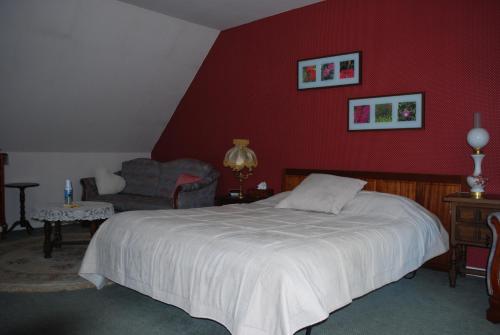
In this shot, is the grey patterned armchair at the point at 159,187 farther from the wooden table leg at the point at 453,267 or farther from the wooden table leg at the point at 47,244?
the wooden table leg at the point at 453,267

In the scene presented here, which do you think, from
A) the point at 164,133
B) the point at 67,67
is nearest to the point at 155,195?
the point at 164,133

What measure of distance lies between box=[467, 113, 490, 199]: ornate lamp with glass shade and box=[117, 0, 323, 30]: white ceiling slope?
2.25 metres

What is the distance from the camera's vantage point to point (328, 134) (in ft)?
15.1

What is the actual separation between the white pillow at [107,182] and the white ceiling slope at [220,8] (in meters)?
2.42

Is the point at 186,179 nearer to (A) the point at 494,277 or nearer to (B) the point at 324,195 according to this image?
(B) the point at 324,195

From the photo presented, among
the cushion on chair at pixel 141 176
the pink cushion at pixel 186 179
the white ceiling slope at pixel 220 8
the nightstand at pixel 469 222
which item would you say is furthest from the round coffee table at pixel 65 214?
the nightstand at pixel 469 222

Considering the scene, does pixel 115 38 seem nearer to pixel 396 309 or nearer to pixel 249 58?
pixel 249 58

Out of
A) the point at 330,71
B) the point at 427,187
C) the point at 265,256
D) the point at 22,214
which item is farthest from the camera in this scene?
the point at 22,214

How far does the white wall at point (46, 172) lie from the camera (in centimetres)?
557

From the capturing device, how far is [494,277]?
8.84 ft

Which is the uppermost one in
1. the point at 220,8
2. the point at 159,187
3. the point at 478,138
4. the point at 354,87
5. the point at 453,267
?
the point at 220,8

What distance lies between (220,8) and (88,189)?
10.2 ft

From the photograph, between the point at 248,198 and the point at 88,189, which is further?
the point at 88,189

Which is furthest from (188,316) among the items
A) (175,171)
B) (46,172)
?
(46,172)
